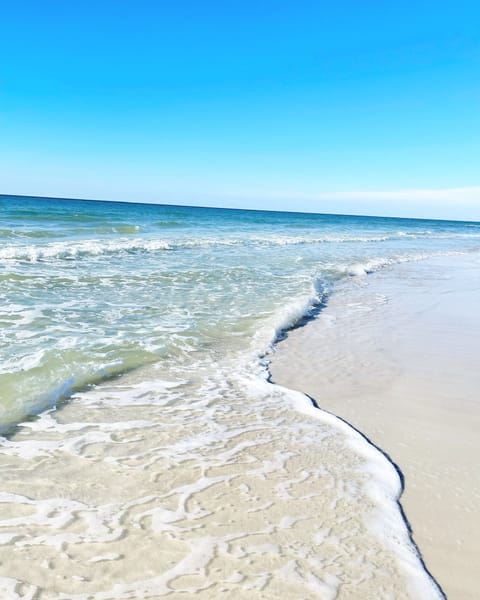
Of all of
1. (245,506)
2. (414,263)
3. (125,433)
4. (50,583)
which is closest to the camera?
(50,583)

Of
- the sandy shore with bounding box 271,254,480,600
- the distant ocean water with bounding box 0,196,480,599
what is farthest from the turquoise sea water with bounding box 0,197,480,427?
the sandy shore with bounding box 271,254,480,600

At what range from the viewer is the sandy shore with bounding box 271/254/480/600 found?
292 cm

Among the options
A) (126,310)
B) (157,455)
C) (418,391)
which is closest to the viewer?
(157,455)

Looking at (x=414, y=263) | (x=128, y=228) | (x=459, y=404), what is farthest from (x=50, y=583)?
(x=128, y=228)

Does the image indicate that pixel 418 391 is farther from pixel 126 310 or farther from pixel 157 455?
pixel 126 310

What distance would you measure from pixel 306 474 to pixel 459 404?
2.30 m

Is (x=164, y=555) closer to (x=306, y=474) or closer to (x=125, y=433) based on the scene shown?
(x=306, y=474)

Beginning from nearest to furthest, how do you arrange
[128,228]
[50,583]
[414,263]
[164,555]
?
[50,583], [164,555], [414,263], [128,228]

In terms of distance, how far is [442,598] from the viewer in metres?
2.39

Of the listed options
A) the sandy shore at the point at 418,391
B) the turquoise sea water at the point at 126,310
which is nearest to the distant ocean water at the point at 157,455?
the turquoise sea water at the point at 126,310

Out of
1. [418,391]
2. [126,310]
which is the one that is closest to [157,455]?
[418,391]

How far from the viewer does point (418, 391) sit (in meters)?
5.34

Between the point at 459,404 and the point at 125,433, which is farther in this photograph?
the point at 459,404

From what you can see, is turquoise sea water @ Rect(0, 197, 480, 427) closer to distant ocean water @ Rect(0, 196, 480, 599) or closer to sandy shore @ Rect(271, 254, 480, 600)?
distant ocean water @ Rect(0, 196, 480, 599)
